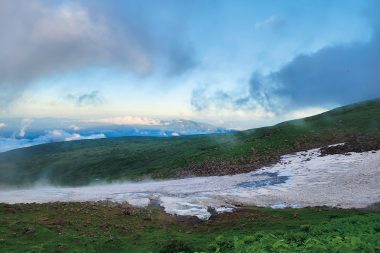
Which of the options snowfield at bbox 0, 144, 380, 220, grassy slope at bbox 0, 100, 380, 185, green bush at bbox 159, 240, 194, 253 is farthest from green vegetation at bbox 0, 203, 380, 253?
grassy slope at bbox 0, 100, 380, 185

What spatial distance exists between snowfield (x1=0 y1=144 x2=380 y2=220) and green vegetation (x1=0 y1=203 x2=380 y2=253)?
498 cm

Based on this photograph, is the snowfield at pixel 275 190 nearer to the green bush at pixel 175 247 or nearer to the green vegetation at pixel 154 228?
the green vegetation at pixel 154 228

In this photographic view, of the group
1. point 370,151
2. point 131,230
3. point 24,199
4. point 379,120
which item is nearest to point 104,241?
point 131,230

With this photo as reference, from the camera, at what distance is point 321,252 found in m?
15.4

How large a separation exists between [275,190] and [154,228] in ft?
86.1

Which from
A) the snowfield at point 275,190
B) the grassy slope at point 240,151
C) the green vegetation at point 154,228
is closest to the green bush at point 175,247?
the green vegetation at point 154,228

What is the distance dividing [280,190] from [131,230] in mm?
29016

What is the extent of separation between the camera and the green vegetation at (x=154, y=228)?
30.8 m

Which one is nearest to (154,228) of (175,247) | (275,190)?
(175,247)

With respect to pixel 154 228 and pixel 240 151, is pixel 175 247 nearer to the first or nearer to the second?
pixel 154 228

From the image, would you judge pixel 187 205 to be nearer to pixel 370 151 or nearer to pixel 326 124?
pixel 370 151

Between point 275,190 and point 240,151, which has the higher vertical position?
point 240,151

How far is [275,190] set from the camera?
6122cm

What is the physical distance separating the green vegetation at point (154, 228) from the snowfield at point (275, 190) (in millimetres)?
4984
